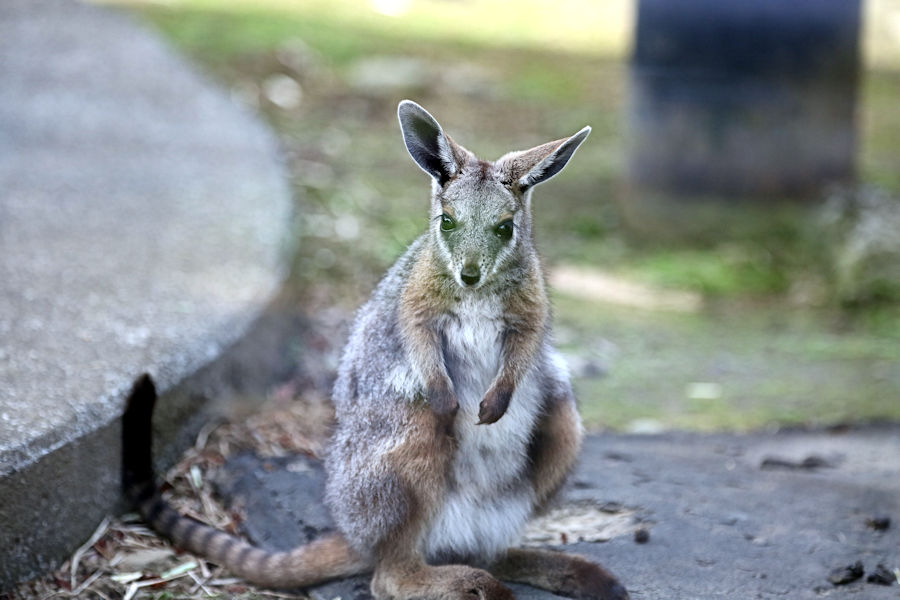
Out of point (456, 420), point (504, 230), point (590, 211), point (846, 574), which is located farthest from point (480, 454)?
point (590, 211)

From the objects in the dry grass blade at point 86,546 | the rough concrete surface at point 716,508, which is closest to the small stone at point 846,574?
the rough concrete surface at point 716,508

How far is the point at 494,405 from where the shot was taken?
2.95 metres

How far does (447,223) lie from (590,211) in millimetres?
4539

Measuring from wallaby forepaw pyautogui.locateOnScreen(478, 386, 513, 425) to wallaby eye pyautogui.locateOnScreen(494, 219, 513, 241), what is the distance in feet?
1.32

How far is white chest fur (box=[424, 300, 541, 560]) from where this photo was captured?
305cm

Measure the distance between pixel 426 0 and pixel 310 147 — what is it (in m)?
4.34

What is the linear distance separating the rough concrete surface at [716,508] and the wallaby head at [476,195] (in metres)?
0.90

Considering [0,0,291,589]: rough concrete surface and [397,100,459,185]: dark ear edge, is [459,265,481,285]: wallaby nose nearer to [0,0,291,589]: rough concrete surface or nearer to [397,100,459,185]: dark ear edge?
[397,100,459,185]: dark ear edge

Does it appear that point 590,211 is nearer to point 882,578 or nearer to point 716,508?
point 716,508

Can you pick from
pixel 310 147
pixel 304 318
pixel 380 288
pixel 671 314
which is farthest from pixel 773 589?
pixel 310 147

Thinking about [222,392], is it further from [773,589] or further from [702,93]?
[702,93]

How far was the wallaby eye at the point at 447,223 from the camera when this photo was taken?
119 inches

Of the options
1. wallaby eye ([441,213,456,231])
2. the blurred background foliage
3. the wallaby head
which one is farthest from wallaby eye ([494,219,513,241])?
the blurred background foliage

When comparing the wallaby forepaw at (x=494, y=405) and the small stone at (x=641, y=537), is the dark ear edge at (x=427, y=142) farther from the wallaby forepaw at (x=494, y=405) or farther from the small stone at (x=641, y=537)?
the small stone at (x=641, y=537)
